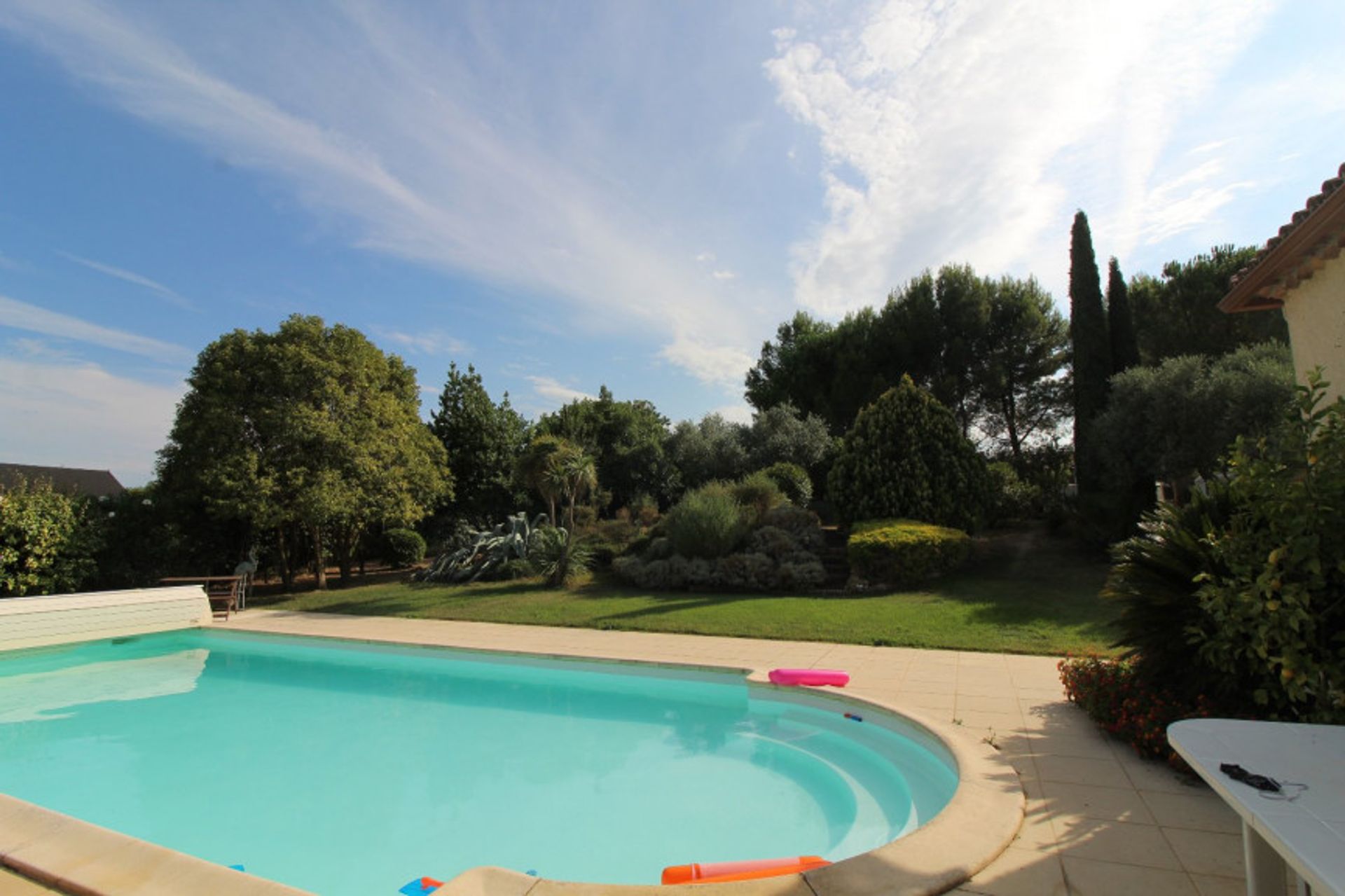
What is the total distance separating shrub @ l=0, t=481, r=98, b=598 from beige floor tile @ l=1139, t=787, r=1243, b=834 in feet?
66.2

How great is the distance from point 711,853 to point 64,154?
1349 centimetres

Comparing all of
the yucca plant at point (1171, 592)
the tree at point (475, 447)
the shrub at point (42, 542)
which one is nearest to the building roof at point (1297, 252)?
the yucca plant at point (1171, 592)

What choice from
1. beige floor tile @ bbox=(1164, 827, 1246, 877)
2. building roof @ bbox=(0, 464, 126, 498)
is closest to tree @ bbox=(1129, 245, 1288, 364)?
beige floor tile @ bbox=(1164, 827, 1246, 877)

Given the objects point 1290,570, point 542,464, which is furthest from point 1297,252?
point 542,464

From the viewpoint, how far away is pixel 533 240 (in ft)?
39.9

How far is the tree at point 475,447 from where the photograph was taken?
23.2 metres

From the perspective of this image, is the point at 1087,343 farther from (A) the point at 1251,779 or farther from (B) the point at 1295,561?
(A) the point at 1251,779

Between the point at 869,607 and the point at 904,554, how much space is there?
1861mm

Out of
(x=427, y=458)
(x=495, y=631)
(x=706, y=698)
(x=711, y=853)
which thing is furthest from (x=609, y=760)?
(x=427, y=458)

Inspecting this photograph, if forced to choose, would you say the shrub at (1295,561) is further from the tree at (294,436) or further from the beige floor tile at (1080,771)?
the tree at (294,436)

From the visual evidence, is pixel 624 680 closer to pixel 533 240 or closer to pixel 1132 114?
pixel 533 240

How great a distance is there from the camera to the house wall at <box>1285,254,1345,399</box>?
502 cm

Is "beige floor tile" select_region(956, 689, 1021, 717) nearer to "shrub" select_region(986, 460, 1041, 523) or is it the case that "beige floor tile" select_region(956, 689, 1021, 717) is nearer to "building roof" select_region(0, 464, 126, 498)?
"shrub" select_region(986, 460, 1041, 523)

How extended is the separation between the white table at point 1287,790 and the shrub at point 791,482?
49.9 ft
